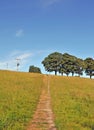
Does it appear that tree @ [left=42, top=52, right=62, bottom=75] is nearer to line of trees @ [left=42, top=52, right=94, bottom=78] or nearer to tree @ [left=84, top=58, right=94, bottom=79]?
line of trees @ [left=42, top=52, right=94, bottom=78]

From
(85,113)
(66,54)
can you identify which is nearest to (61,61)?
(66,54)

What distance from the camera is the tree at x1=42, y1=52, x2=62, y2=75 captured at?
16225cm

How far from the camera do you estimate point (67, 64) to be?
161 m

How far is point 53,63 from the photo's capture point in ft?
535

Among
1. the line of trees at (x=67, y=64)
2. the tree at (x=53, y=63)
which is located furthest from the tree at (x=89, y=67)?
the tree at (x=53, y=63)

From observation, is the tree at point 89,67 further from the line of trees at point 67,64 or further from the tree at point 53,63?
the tree at point 53,63

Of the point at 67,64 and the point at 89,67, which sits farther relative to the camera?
the point at 89,67

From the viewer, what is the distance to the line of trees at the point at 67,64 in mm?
160625

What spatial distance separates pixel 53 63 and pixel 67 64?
7103 millimetres

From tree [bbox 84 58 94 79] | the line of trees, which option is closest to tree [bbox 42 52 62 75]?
the line of trees

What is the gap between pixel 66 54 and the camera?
165250mm

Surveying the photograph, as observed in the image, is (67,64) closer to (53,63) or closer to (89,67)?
(53,63)

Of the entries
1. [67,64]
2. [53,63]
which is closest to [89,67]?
[67,64]

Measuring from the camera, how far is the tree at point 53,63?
162250mm
